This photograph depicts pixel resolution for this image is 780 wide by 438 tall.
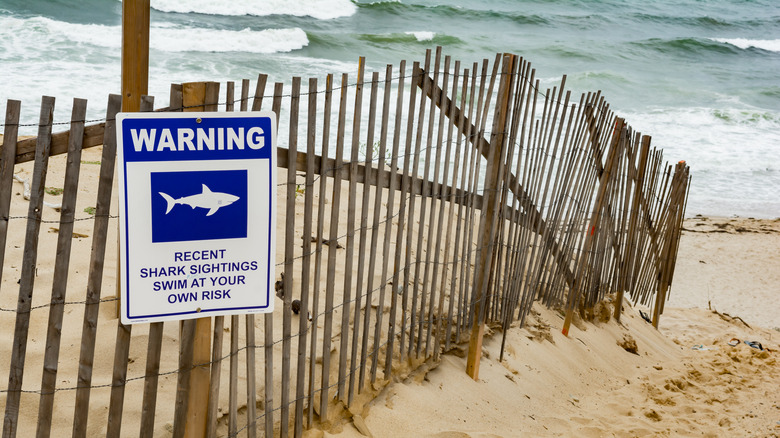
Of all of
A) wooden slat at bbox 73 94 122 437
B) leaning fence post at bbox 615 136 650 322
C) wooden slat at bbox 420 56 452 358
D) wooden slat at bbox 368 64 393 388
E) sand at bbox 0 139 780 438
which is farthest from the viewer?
leaning fence post at bbox 615 136 650 322

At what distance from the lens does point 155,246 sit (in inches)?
86.0

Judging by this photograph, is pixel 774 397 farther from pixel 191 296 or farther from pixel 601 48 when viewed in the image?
pixel 601 48

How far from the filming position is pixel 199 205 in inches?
87.2

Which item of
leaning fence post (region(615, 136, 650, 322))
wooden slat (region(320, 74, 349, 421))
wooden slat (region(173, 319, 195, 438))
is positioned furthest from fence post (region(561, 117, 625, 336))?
wooden slat (region(173, 319, 195, 438))

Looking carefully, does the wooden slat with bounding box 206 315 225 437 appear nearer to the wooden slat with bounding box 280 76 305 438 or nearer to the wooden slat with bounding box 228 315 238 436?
the wooden slat with bounding box 228 315 238 436

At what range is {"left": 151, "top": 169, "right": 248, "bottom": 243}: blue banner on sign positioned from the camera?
2164mm

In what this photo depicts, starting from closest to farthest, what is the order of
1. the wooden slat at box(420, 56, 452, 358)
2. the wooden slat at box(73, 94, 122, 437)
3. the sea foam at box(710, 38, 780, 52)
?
the wooden slat at box(73, 94, 122, 437), the wooden slat at box(420, 56, 452, 358), the sea foam at box(710, 38, 780, 52)

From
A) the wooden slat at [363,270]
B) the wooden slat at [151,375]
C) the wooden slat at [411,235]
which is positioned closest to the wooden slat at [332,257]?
the wooden slat at [363,270]

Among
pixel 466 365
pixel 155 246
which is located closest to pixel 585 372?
pixel 466 365

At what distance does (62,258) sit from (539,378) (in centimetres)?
314

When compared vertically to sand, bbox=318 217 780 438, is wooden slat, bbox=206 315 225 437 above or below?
above

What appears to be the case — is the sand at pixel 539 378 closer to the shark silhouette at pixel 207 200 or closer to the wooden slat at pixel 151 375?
the wooden slat at pixel 151 375

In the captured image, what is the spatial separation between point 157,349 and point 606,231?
4.02 m

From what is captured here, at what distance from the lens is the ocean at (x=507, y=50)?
13398 mm
